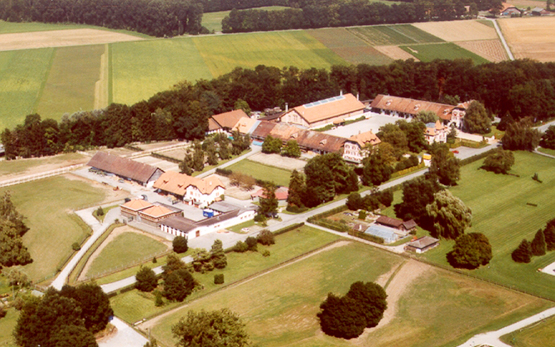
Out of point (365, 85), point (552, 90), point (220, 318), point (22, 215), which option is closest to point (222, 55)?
point (365, 85)

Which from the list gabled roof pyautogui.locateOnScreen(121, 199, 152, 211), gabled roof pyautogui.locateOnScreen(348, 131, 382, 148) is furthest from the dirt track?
gabled roof pyautogui.locateOnScreen(121, 199, 152, 211)

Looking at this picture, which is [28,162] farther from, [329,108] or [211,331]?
[211,331]

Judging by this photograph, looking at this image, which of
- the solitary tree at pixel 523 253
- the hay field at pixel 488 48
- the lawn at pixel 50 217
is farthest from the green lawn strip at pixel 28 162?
the hay field at pixel 488 48

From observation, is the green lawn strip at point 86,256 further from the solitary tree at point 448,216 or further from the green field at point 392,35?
the green field at point 392,35

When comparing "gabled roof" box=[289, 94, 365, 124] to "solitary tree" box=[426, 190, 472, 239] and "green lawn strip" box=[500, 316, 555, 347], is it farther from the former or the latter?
"green lawn strip" box=[500, 316, 555, 347]

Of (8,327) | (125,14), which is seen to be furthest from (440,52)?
(8,327)

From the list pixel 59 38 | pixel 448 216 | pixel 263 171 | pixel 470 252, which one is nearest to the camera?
pixel 470 252
